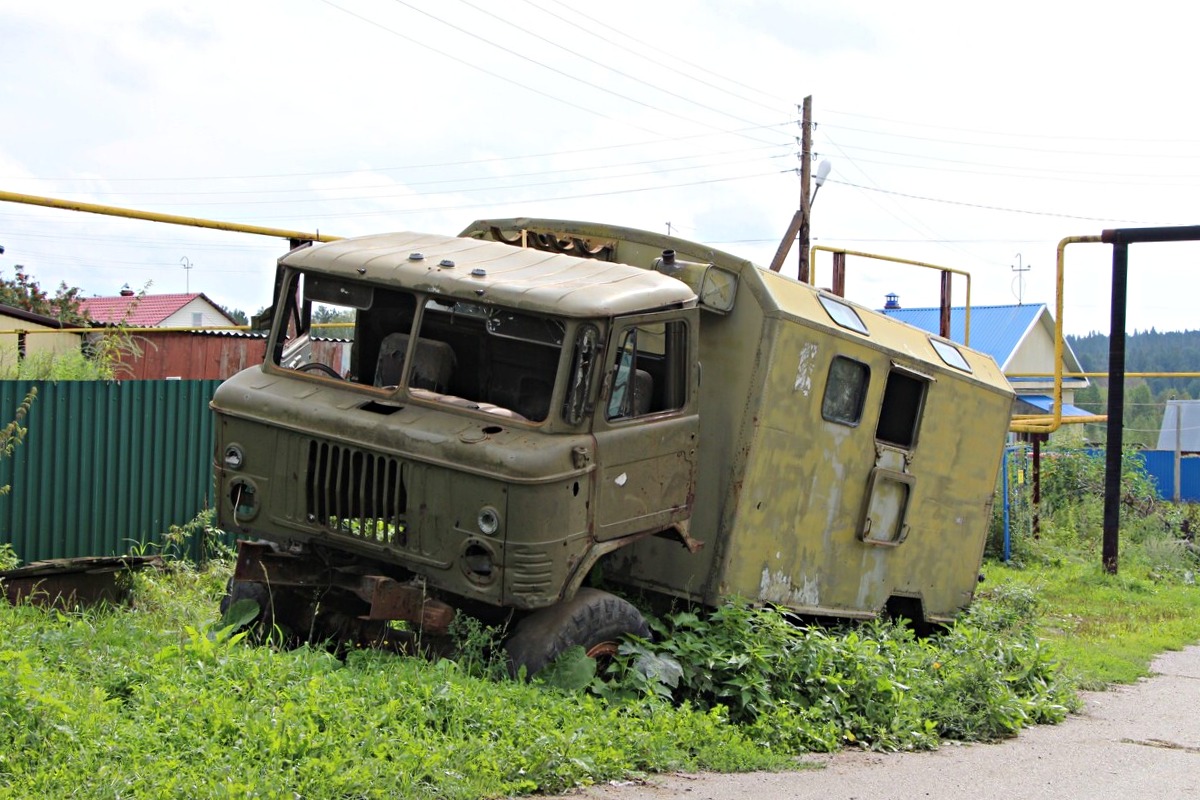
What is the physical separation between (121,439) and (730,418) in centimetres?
594

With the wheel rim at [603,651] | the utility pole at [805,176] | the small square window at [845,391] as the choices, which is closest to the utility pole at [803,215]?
the utility pole at [805,176]

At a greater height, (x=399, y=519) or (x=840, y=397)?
(x=840, y=397)

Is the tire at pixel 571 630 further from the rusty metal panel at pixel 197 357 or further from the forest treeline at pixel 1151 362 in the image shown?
the forest treeline at pixel 1151 362

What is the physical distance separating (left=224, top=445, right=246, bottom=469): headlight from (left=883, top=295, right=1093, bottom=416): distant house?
105ft

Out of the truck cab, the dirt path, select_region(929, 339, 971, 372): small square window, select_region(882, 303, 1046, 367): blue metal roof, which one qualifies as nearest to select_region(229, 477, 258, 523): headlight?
the truck cab

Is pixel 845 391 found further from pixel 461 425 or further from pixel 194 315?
Answer: pixel 194 315

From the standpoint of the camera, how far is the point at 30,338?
19.8 m

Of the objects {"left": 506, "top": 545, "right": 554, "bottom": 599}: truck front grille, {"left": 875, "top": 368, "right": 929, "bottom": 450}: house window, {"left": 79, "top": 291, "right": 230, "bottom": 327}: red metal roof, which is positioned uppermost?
{"left": 79, "top": 291, "right": 230, "bottom": 327}: red metal roof

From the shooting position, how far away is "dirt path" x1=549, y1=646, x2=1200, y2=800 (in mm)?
6254

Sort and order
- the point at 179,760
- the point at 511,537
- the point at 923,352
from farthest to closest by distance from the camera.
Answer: the point at 923,352 → the point at 511,537 → the point at 179,760

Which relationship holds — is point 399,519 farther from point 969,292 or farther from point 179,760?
point 969,292

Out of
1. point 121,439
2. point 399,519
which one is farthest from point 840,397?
point 121,439

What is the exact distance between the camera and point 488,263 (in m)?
7.79

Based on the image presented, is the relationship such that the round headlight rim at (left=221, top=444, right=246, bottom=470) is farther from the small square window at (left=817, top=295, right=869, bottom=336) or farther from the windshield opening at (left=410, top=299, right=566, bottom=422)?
the small square window at (left=817, top=295, right=869, bottom=336)
